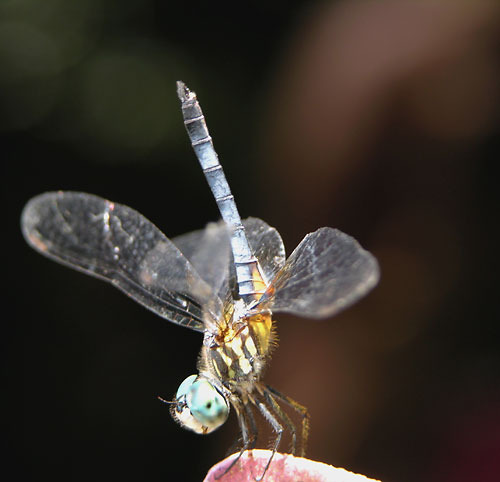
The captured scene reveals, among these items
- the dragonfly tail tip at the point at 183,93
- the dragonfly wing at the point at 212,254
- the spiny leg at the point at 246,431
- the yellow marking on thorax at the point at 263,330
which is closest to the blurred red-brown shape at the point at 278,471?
the spiny leg at the point at 246,431

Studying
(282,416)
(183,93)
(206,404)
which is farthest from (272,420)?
(183,93)

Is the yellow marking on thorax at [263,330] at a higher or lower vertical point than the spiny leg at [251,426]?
higher

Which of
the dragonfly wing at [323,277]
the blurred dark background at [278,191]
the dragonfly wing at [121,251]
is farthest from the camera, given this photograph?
the blurred dark background at [278,191]

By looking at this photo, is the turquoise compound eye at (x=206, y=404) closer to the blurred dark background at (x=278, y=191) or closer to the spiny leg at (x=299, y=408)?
the spiny leg at (x=299, y=408)

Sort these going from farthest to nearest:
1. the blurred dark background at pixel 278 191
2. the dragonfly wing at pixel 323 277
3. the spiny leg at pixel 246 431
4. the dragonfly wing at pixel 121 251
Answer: the blurred dark background at pixel 278 191 → the dragonfly wing at pixel 121 251 → the spiny leg at pixel 246 431 → the dragonfly wing at pixel 323 277

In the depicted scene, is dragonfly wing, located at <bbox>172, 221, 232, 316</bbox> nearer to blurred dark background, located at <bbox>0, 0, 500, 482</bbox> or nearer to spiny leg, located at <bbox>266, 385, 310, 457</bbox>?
spiny leg, located at <bbox>266, 385, 310, 457</bbox>

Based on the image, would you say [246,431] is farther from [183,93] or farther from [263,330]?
[183,93]

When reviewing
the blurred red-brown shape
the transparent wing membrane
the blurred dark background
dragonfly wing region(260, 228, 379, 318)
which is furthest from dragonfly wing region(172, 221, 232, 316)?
the blurred dark background
